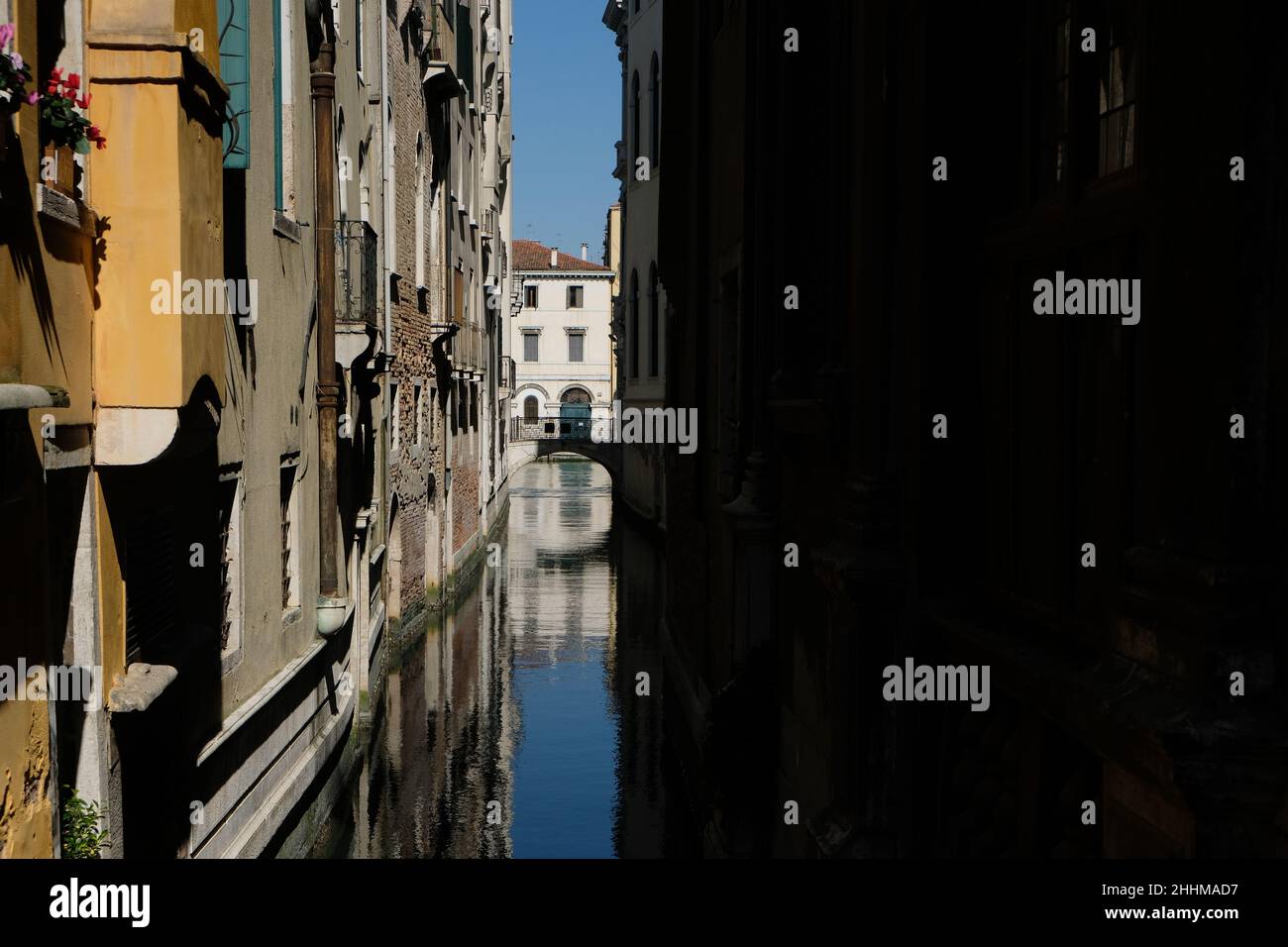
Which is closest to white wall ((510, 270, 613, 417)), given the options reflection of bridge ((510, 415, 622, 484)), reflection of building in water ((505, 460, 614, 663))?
reflection of bridge ((510, 415, 622, 484))

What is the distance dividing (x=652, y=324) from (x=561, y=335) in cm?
3588

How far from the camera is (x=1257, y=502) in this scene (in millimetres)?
2635

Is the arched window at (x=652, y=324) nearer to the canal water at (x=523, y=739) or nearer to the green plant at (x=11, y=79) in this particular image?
the canal water at (x=523, y=739)

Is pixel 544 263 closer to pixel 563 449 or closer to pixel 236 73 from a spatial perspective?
pixel 563 449

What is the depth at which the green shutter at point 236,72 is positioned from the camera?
26.9 feet

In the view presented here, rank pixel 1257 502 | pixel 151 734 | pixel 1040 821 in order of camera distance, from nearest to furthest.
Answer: pixel 1257 502 → pixel 1040 821 → pixel 151 734

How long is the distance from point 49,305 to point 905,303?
3187 mm

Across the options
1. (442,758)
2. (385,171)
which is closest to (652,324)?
(385,171)

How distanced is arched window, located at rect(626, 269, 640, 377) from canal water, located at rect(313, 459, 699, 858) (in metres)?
9.57

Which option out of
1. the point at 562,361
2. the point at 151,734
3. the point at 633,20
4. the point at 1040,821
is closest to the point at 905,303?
the point at 1040,821

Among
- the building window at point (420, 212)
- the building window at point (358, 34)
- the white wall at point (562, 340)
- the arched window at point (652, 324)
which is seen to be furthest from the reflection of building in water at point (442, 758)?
the white wall at point (562, 340)

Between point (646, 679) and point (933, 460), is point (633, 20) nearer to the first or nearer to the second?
point (646, 679)

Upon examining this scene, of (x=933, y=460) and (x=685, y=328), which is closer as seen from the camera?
(x=933, y=460)

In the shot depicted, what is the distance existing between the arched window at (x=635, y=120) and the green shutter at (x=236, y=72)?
2472cm
